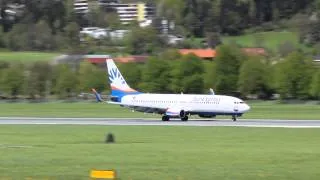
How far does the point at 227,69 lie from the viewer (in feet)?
455

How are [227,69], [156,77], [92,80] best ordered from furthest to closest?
[92,80] < [156,77] < [227,69]

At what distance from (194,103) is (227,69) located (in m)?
59.0

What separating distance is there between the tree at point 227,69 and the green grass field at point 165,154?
76.6 m

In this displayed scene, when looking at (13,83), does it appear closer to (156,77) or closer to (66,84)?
(66,84)

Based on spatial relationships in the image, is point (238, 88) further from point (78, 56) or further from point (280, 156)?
point (280, 156)

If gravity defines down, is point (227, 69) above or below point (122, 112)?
above

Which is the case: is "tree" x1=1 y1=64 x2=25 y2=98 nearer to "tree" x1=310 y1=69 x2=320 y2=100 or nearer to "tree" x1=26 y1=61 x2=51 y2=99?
"tree" x1=26 y1=61 x2=51 y2=99

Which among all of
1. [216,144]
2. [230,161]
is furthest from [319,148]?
[230,161]

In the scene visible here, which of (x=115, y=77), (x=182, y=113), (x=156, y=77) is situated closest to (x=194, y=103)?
(x=182, y=113)

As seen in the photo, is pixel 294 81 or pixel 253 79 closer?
pixel 294 81

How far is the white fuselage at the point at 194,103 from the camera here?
257ft

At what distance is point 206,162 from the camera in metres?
32.8

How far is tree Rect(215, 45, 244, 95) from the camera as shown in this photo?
135250mm

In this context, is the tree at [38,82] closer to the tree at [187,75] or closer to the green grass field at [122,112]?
the tree at [187,75]
